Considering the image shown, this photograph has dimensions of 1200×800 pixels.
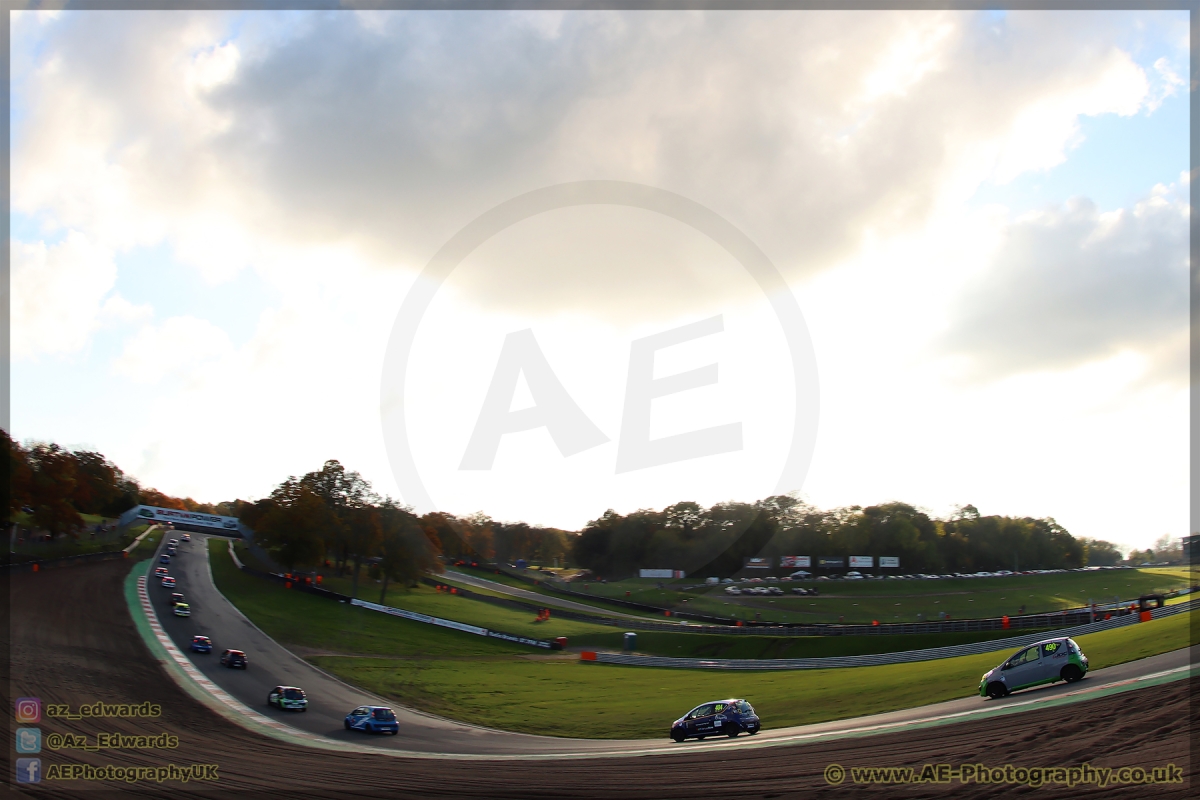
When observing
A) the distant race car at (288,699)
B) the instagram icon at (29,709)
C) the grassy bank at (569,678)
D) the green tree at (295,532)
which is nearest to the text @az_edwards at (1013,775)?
the grassy bank at (569,678)

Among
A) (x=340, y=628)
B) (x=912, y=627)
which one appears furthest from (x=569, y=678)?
(x=912, y=627)

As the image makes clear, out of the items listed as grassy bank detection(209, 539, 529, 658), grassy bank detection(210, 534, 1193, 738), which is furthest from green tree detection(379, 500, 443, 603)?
grassy bank detection(210, 534, 1193, 738)

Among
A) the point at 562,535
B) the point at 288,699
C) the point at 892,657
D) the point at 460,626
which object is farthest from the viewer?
the point at 562,535

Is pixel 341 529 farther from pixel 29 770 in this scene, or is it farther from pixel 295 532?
pixel 29 770

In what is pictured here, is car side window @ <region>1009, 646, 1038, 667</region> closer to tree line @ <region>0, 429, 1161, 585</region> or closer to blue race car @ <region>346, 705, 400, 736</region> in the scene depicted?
blue race car @ <region>346, 705, 400, 736</region>

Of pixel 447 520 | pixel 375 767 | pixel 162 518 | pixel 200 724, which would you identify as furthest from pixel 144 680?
pixel 447 520
